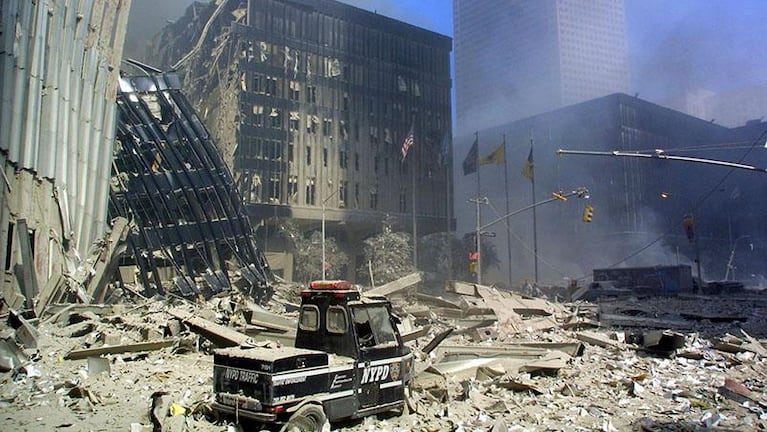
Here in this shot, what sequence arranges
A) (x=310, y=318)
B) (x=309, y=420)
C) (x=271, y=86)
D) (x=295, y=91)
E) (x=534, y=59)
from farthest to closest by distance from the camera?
1. (x=534, y=59)
2. (x=295, y=91)
3. (x=271, y=86)
4. (x=310, y=318)
5. (x=309, y=420)

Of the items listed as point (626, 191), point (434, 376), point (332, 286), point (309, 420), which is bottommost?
point (434, 376)

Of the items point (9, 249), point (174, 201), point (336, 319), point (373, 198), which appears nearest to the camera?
point (336, 319)

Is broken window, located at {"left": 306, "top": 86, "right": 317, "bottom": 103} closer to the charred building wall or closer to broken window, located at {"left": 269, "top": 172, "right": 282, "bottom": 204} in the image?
broken window, located at {"left": 269, "top": 172, "right": 282, "bottom": 204}

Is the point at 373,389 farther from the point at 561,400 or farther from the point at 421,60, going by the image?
the point at 421,60

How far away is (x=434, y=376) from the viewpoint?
981 centimetres

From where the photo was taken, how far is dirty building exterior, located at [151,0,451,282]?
46125 mm

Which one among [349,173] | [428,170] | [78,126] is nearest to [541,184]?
[428,170]

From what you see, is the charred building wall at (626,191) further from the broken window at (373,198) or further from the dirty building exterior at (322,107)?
the broken window at (373,198)

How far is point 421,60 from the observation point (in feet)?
187

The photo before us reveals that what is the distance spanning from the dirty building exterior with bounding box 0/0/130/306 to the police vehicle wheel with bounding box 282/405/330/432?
10643mm

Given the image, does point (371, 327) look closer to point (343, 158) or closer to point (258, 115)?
point (258, 115)

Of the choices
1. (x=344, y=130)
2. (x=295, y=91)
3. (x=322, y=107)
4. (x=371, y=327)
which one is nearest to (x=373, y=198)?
(x=344, y=130)

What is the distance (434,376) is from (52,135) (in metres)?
13.5

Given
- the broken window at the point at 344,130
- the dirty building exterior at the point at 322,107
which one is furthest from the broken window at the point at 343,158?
the broken window at the point at 344,130
